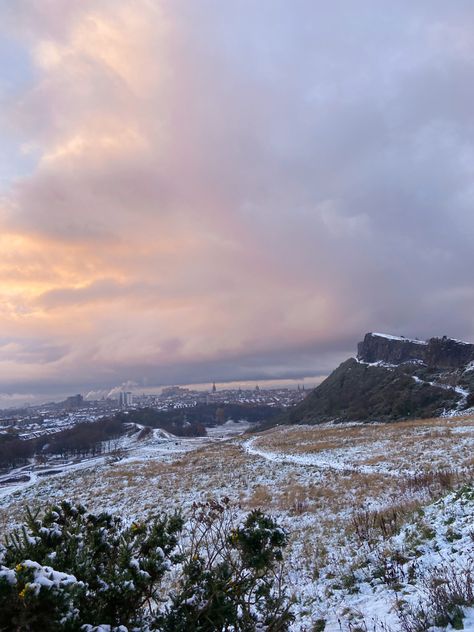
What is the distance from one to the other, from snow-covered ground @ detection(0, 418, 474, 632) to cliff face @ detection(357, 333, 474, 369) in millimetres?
82677

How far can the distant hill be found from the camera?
70250mm

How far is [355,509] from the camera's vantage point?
43.9 ft

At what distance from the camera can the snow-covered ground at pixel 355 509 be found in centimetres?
687

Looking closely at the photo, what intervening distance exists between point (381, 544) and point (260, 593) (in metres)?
5.47

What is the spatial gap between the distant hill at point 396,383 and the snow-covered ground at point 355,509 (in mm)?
44088

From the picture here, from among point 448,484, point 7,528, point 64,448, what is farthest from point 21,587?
point 64,448

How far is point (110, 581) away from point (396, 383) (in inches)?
3871

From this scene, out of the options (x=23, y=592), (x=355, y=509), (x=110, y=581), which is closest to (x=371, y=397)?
(x=355, y=509)

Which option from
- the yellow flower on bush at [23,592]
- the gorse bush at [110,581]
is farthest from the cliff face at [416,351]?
the yellow flower on bush at [23,592]

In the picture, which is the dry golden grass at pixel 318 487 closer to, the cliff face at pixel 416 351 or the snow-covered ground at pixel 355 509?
the snow-covered ground at pixel 355 509

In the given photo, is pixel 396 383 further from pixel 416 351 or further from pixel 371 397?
pixel 416 351

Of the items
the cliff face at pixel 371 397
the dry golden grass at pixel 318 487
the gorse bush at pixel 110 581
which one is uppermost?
the gorse bush at pixel 110 581

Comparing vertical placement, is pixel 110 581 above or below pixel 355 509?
above

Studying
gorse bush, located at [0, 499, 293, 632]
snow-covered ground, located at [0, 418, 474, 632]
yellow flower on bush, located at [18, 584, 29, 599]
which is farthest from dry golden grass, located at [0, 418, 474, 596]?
yellow flower on bush, located at [18, 584, 29, 599]
